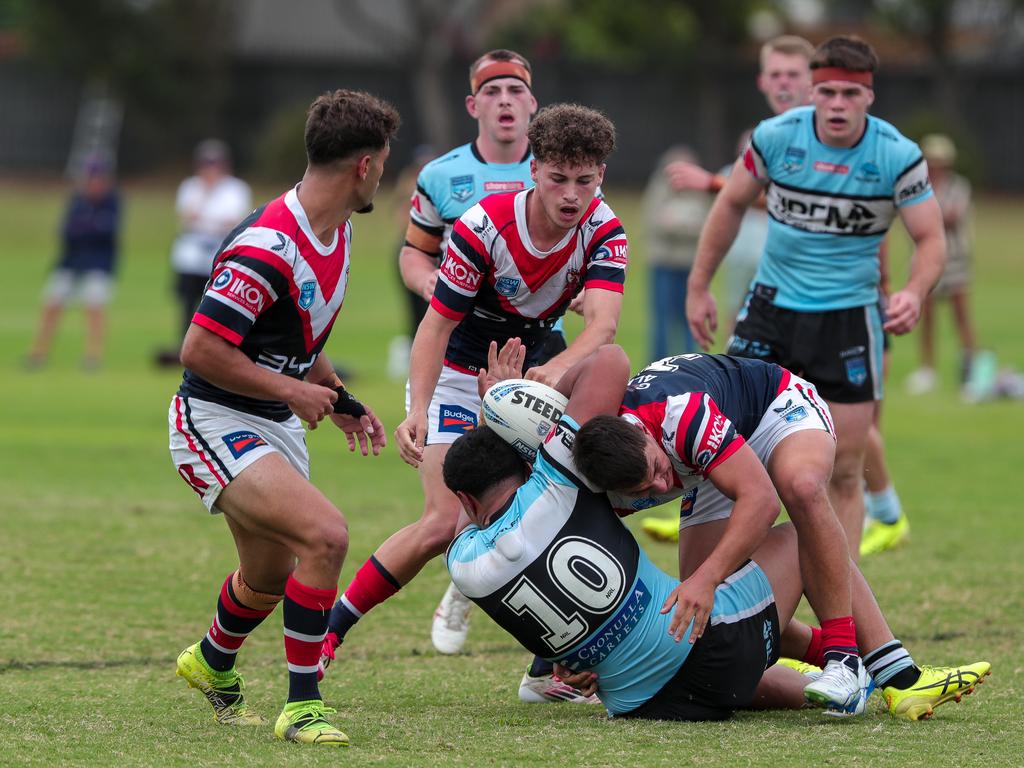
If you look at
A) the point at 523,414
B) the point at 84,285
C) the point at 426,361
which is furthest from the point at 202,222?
the point at 523,414

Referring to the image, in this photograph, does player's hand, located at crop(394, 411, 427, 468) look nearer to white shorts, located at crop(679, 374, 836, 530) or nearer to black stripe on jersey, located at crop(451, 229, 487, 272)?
black stripe on jersey, located at crop(451, 229, 487, 272)

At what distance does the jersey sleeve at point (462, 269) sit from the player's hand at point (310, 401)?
0.97 m

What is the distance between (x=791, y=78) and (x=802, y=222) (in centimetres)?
154

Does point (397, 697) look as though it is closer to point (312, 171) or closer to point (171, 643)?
point (171, 643)

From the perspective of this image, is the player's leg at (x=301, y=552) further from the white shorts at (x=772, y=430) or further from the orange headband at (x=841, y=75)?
the orange headband at (x=841, y=75)

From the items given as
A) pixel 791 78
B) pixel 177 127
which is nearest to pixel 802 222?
pixel 791 78

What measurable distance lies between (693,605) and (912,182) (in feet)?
9.95

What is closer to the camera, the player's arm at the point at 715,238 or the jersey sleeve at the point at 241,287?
the jersey sleeve at the point at 241,287

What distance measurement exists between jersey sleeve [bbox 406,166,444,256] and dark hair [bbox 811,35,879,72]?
1.89 m

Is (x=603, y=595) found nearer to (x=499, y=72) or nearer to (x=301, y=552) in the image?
(x=301, y=552)

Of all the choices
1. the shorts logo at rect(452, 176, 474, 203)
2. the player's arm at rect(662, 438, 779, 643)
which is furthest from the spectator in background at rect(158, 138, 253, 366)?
the player's arm at rect(662, 438, 779, 643)

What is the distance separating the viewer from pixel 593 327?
595 cm

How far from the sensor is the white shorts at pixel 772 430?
18.4 feet

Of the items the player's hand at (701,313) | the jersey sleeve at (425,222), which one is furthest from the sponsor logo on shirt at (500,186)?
the player's hand at (701,313)
